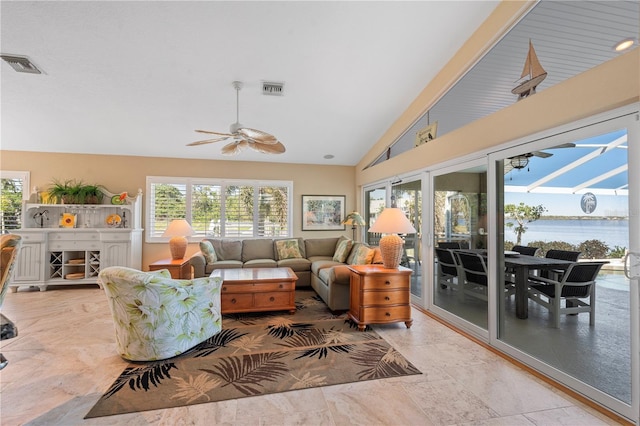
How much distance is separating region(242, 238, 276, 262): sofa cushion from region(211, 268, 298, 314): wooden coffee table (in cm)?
165

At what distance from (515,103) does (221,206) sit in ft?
18.0

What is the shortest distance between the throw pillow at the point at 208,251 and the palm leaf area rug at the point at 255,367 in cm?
183

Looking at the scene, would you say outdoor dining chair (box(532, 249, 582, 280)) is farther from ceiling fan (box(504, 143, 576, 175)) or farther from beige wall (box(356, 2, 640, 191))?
beige wall (box(356, 2, 640, 191))

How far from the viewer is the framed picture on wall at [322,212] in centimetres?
678

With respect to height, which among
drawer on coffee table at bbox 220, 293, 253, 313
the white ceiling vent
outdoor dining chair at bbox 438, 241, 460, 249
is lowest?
drawer on coffee table at bbox 220, 293, 253, 313

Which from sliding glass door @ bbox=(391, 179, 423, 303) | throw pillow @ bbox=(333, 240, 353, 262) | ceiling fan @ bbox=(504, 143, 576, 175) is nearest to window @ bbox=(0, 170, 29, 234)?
throw pillow @ bbox=(333, 240, 353, 262)

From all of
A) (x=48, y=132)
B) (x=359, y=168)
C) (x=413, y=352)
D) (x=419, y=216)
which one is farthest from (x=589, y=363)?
(x=48, y=132)

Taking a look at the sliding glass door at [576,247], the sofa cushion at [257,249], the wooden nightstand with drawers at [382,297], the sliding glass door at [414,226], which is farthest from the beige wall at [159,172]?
the sliding glass door at [576,247]

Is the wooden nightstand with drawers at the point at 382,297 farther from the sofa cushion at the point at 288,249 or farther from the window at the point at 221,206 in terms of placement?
the window at the point at 221,206

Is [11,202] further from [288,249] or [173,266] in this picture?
[288,249]

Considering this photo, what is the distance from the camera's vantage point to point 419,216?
459 centimetres

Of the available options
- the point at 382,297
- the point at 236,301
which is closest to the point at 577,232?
the point at 382,297

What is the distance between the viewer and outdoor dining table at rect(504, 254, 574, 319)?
2707 mm

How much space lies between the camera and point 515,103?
9.23 feet
